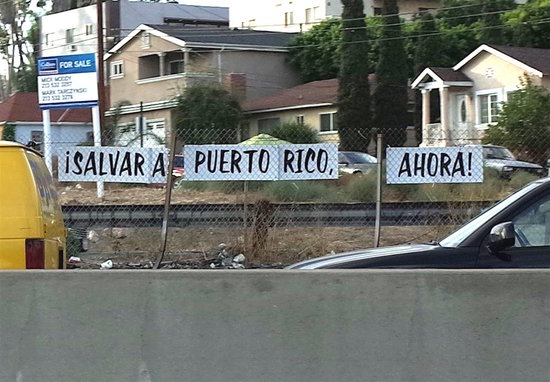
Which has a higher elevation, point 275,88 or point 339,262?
point 275,88

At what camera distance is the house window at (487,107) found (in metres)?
40.5

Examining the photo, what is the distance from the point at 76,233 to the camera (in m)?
13.8

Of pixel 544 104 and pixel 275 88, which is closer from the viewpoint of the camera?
pixel 544 104

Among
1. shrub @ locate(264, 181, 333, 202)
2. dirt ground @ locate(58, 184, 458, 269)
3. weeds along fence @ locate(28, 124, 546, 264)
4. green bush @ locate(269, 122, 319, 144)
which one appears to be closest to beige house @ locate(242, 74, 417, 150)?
green bush @ locate(269, 122, 319, 144)

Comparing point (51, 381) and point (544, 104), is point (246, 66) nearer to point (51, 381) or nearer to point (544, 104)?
point (544, 104)

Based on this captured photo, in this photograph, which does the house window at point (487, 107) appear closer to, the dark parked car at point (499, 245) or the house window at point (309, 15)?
the house window at point (309, 15)

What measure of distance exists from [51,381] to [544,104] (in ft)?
94.8

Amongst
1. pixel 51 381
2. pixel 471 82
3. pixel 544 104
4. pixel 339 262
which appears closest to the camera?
pixel 51 381

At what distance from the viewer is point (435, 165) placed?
13.8 meters

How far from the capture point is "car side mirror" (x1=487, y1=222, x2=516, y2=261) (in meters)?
6.40

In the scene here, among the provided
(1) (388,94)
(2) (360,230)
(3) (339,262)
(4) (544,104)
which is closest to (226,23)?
(1) (388,94)

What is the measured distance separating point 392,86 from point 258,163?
30754 millimetres

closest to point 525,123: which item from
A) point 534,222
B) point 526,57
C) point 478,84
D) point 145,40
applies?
point 526,57

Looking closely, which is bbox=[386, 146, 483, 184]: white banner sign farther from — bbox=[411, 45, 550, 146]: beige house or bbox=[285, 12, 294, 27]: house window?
bbox=[285, 12, 294, 27]: house window
